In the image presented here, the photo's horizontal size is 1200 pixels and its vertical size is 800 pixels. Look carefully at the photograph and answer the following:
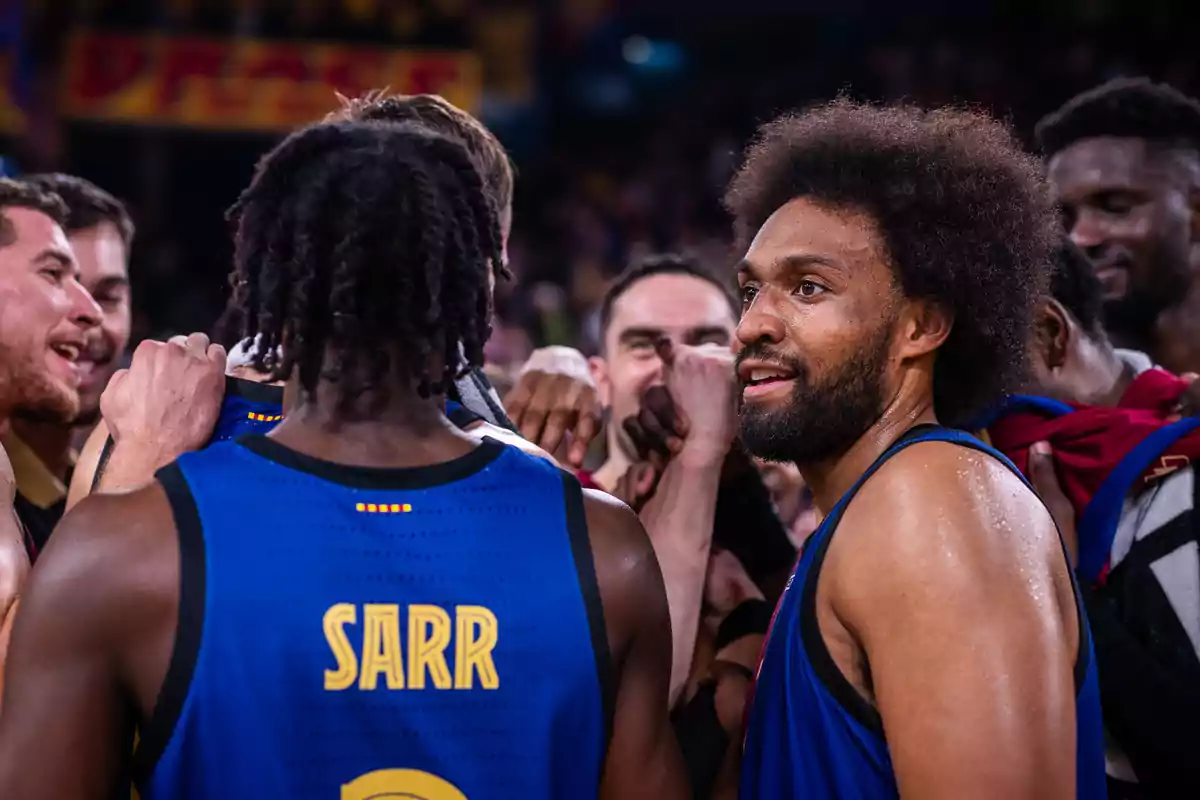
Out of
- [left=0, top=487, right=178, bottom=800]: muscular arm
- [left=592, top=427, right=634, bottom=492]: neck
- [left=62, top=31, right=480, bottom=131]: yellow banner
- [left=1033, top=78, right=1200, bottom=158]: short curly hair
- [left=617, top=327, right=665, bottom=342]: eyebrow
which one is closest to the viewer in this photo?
[left=0, top=487, right=178, bottom=800]: muscular arm

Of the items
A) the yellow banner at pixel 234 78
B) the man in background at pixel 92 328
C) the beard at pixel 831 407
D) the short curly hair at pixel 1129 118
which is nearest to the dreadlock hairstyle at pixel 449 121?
the beard at pixel 831 407

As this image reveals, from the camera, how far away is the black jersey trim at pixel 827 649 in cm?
193

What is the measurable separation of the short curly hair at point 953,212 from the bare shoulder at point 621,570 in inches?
29.0

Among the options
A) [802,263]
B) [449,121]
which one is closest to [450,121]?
[449,121]

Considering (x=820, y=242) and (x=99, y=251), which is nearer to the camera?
(x=820, y=242)

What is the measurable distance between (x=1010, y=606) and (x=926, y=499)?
0.19 meters

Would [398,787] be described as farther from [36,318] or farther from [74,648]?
[36,318]

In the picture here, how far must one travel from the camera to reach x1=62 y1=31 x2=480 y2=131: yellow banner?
11891mm

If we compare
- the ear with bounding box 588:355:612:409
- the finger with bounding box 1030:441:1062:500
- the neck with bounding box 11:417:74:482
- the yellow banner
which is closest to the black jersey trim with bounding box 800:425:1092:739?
the finger with bounding box 1030:441:1062:500

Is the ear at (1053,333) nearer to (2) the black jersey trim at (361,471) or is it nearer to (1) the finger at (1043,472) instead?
(1) the finger at (1043,472)

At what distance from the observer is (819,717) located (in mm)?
1951

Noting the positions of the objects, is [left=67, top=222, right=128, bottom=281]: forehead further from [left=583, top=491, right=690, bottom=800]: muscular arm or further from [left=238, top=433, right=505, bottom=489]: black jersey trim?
[left=583, top=491, right=690, bottom=800]: muscular arm

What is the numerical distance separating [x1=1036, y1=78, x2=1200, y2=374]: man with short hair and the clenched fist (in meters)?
2.46

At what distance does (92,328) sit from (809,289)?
76.3 inches
